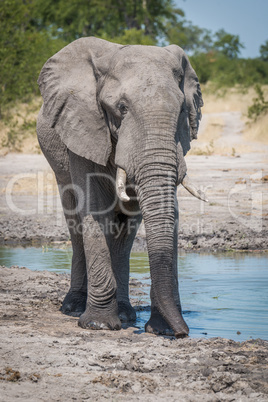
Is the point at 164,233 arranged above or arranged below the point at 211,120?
below

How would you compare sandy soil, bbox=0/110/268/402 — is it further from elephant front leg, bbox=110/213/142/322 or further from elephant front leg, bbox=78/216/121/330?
elephant front leg, bbox=110/213/142/322

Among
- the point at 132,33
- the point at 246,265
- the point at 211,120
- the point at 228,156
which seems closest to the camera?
the point at 246,265

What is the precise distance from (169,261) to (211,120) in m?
16.1

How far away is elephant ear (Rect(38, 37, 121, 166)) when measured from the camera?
4.91m

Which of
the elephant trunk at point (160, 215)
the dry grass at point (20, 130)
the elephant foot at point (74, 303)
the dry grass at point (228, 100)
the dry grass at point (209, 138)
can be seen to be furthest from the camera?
the dry grass at point (228, 100)

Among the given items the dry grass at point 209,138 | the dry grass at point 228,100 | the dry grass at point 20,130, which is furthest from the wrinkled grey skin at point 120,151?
the dry grass at point 228,100

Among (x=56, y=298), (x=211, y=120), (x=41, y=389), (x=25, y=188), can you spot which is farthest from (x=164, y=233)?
(x=211, y=120)


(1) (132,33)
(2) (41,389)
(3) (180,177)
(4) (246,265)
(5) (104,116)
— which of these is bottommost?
(2) (41,389)

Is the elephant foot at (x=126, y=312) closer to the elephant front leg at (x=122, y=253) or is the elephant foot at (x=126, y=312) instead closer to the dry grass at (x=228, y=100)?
the elephant front leg at (x=122, y=253)

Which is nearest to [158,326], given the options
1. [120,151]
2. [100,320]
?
[100,320]

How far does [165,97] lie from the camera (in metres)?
4.39

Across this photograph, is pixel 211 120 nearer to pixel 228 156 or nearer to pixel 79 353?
pixel 228 156

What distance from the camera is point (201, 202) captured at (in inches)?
451

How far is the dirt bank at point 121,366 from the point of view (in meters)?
3.38
